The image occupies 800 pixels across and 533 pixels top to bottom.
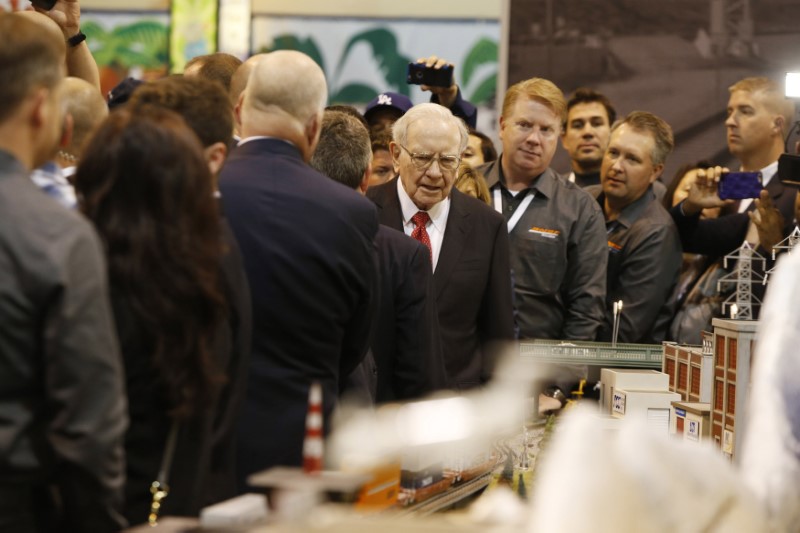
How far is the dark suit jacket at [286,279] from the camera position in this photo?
3.05 metres

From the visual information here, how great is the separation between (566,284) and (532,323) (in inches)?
9.5

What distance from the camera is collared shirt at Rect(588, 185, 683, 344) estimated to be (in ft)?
19.0

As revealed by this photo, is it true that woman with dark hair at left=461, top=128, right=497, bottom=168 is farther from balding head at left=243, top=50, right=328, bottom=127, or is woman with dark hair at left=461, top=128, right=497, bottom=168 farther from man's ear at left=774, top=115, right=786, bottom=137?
balding head at left=243, top=50, right=328, bottom=127

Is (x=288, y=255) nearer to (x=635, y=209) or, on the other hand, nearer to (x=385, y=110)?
(x=385, y=110)

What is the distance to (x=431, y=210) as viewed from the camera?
451cm

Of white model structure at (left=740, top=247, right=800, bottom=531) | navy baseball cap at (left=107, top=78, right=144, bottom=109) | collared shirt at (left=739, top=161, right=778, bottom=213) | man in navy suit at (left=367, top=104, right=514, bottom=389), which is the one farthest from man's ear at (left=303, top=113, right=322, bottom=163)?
collared shirt at (left=739, top=161, right=778, bottom=213)

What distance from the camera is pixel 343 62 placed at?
8789 millimetres

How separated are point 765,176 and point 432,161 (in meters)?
2.31

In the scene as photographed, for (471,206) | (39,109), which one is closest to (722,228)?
(471,206)

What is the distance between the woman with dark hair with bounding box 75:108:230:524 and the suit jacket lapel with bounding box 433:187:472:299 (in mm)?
2114

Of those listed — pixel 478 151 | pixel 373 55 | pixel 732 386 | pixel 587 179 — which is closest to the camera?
pixel 732 386

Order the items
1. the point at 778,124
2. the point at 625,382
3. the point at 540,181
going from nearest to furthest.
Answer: the point at 625,382
the point at 540,181
the point at 778,124

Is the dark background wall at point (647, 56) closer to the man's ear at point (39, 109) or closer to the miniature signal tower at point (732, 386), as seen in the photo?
the miniature signal tower at point (732, 386)

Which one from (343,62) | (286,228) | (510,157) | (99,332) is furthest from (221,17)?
(99,332)
